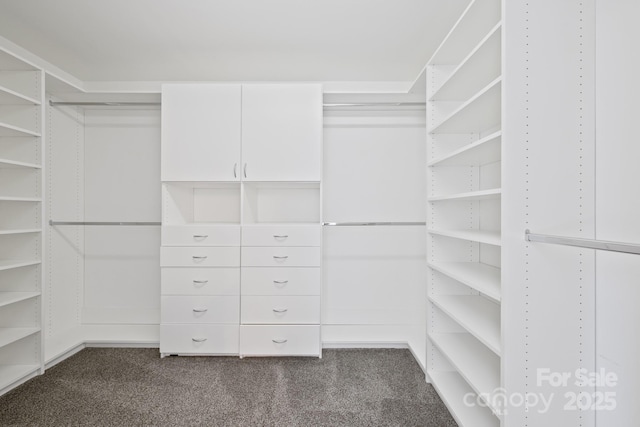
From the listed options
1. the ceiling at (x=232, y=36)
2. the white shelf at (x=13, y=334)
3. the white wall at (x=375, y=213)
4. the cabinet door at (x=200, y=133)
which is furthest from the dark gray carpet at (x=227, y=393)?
the ceiling at (x=232, y=36)

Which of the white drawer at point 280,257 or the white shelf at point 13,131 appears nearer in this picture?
the white shelf at point 13,131

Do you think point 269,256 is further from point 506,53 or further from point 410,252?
point 506,53

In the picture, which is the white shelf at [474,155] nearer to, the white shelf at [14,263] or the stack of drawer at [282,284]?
the stack of drawer at [282,284]

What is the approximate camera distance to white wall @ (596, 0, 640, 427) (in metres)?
1.16

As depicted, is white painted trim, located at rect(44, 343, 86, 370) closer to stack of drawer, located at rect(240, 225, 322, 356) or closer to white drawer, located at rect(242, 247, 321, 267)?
stack of drawer, located at rect(240, 225, 322, 356)

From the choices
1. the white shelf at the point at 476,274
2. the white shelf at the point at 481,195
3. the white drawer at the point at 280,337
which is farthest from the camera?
the white drawer at the point at 280,337

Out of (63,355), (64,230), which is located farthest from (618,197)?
(64,230)

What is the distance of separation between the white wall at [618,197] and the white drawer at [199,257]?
209 cm

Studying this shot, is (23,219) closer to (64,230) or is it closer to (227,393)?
(64,230)

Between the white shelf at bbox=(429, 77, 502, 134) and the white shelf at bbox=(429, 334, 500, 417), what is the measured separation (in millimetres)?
1250

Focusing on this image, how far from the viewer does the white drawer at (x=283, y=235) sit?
2.43 m

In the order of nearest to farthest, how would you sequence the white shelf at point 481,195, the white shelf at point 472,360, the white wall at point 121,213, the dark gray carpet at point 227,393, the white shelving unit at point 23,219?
the white shelf at point 481,195 < the white shelf at point 472,360 < the dark gray carpet at point 227,393 < the white shelving unit at point 23,219 < the white wall at point 121,213

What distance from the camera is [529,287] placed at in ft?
3.94

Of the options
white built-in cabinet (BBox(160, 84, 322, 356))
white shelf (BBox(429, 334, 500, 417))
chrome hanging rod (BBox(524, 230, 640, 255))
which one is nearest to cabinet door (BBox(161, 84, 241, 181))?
white built-in cabinet (BBox(160, 84, 322, 356))
